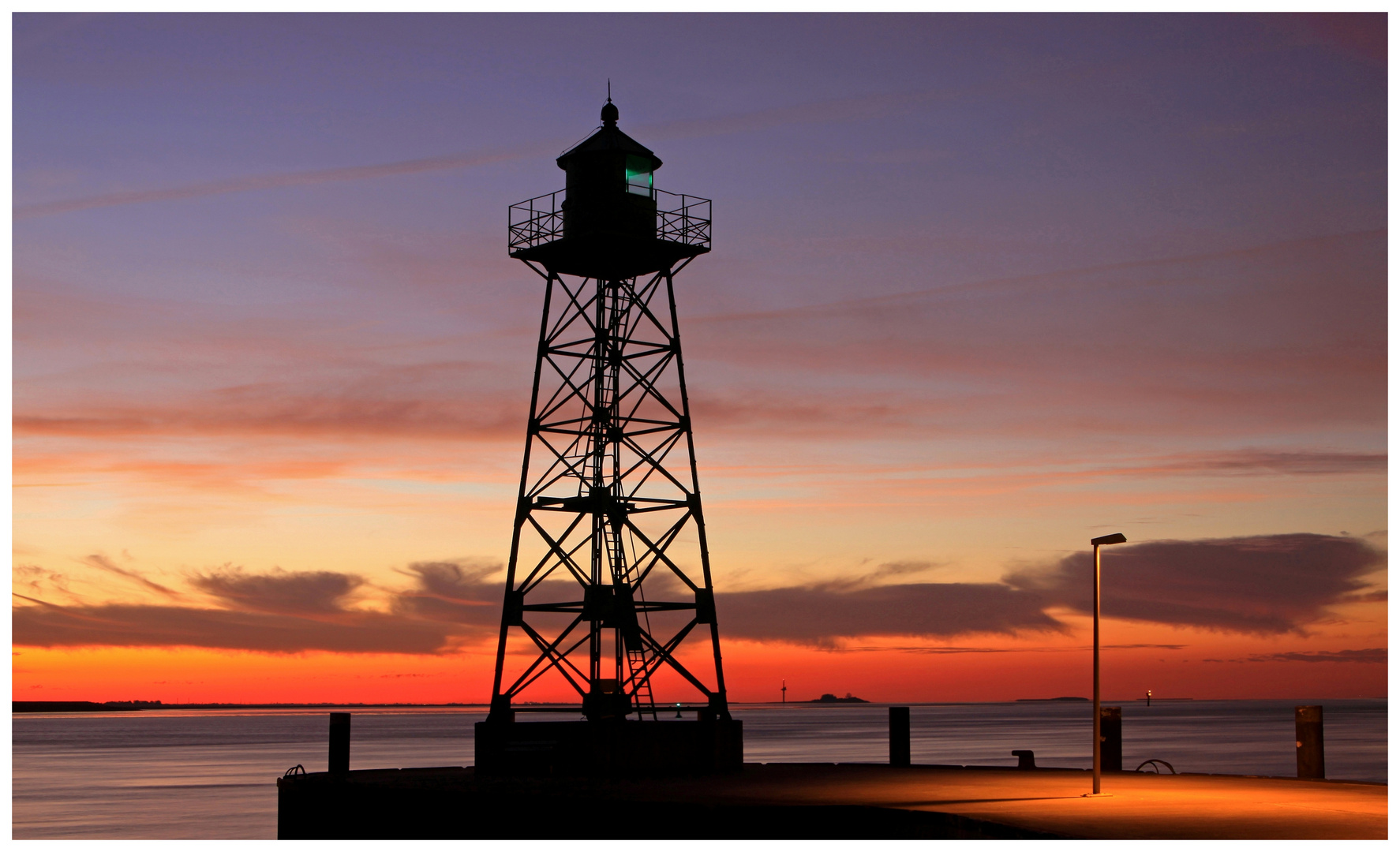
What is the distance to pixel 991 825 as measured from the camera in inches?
797

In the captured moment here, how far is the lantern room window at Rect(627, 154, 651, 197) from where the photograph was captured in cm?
3419

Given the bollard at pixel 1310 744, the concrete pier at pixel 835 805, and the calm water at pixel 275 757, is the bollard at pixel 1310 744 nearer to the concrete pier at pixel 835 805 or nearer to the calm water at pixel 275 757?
the concrete pier at pixel 835 805

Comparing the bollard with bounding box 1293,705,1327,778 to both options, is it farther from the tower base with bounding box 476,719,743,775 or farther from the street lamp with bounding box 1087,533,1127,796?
the tower base with bounding box 476,719,743,775

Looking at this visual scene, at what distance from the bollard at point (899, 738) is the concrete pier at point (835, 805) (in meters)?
3.13

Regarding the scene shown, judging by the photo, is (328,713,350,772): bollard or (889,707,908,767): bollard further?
(889,707,908,767): bollard

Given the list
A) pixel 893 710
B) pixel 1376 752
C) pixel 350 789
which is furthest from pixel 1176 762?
pixel 350 789

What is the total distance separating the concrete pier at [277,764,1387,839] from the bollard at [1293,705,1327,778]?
60.2 inches

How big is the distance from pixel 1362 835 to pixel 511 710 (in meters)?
18.3

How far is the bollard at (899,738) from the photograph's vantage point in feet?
120

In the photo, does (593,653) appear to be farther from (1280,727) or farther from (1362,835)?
(1280,727)

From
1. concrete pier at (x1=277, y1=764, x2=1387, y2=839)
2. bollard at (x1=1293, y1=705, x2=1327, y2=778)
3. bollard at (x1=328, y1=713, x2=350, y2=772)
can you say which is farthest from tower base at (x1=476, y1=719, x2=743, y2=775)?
bollard at (x1=1293, y1=705, x2=1327, y2=778)

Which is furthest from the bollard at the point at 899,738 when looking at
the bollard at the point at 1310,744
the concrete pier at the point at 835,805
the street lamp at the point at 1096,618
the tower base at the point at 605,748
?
the street lamp at the point at 1096,618

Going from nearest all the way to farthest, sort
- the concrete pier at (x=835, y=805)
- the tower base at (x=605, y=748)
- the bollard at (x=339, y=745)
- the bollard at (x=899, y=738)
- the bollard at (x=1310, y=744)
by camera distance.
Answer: the concrete pier at (x=835, y=805)
the bollard at (x=1310, y=744)
the tower base at (x=605, y=748)
the bollard at (x=339, y=745)
the bollard at (x=899, y=738)

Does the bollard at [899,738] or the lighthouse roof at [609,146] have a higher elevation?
the lighthouse roof at [609,146]
